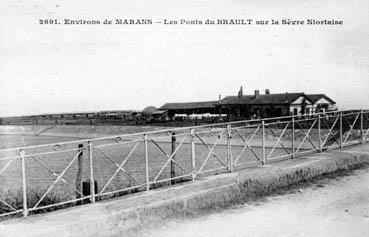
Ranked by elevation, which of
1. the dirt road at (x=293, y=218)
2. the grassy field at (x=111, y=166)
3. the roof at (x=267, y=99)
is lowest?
the grassy field at (x=111, y=166)

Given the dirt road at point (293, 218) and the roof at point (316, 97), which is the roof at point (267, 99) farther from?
the dirt road at point (293, 218)

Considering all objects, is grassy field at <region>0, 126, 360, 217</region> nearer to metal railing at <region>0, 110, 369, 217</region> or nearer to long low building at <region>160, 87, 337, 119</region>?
metal railing at <region>0, 110, 369, 217</region>

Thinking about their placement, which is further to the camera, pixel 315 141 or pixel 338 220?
pixel 315 141

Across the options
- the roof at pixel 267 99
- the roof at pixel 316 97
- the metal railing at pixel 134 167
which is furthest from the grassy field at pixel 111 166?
the roof at pixel 316 97

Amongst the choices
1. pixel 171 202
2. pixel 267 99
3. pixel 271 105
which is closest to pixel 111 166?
pixel 171 202

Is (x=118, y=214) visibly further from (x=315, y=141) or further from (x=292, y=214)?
(x=315, y=141)

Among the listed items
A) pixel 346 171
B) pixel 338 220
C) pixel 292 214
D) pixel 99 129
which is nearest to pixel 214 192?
pixel 292 214
